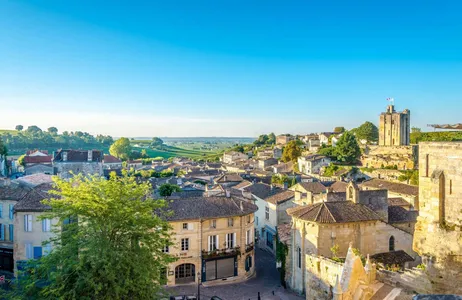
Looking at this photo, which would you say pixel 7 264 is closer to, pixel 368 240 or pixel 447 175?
pixel 368 240

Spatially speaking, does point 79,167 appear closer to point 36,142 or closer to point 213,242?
point 213,242

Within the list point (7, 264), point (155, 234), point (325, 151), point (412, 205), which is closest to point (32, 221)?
point (7, 264)

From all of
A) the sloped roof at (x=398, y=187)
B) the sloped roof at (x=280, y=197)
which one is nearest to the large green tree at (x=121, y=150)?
the sloped roof at (x=280, y=197)

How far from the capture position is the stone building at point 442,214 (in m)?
13.7

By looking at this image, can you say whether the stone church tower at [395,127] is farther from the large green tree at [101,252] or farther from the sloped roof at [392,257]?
the large green tree at [101,252]

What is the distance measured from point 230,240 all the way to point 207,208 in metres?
3.62

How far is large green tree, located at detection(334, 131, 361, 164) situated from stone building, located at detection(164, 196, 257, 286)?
54626mm

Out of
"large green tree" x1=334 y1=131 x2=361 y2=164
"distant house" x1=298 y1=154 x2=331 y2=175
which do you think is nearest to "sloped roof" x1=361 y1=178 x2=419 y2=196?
"distant house" x1=298 y1=154 x2=331 y2=175

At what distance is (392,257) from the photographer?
26969 millimetres

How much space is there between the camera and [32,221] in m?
30.2

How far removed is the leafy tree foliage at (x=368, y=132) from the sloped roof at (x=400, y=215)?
8624cm

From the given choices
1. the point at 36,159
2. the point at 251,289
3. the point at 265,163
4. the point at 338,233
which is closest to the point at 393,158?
the point at 265,163

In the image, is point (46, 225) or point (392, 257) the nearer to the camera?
point (392, 257)

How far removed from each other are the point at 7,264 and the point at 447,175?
3405 cm
